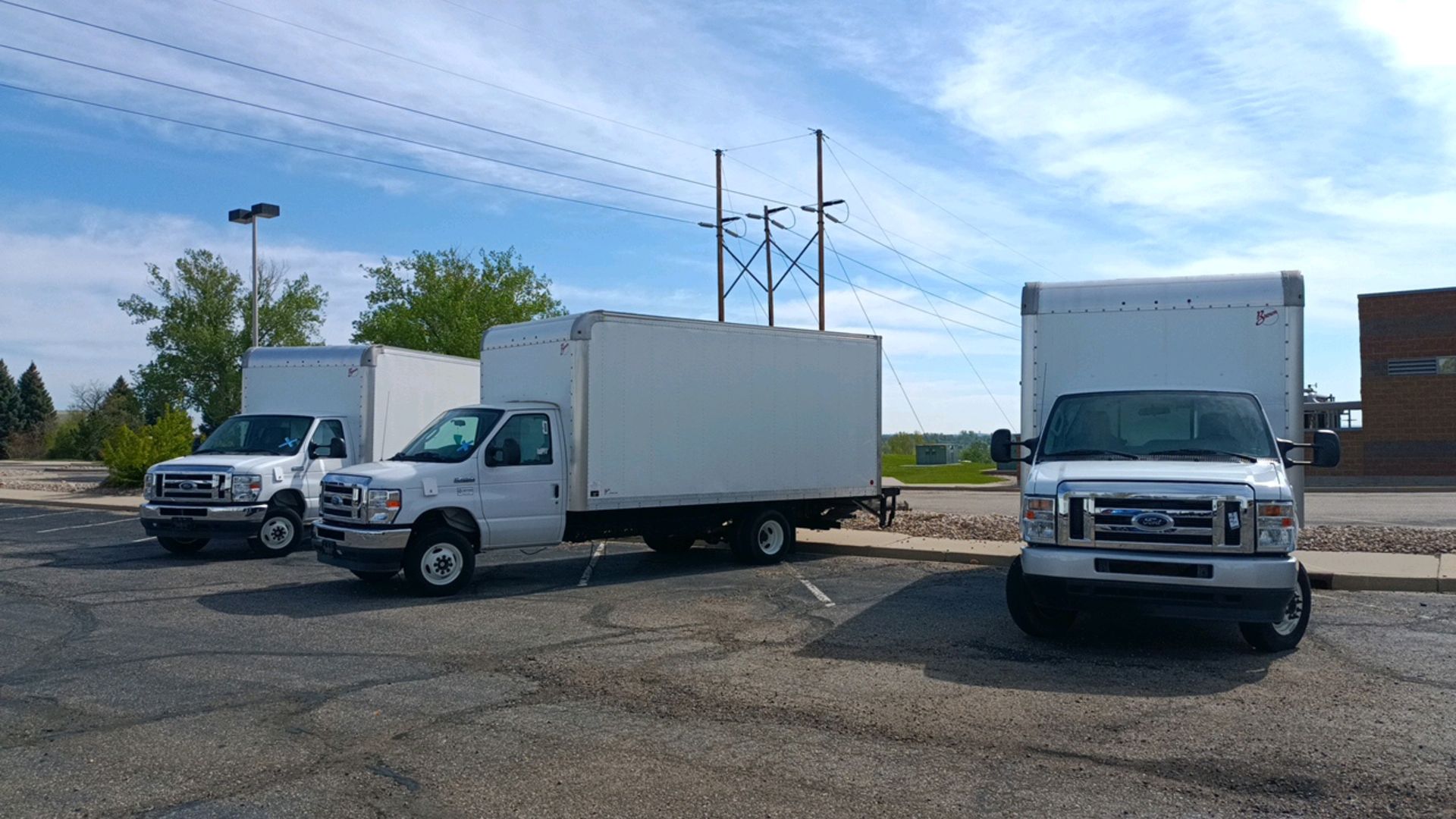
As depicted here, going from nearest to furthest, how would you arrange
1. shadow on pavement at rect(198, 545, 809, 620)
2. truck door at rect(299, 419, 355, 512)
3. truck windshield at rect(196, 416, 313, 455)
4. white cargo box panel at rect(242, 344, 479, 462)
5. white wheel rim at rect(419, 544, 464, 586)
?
shadow on pavement at rect(198, 545, 809, 620) → white wheel rim at rect(419, 544, 464, 586) → truck door at rect(299, 419, 355, 512) → truck windshield at rect(196, 416, 313, 455) → white cargo box panel at rect(242, 344, 479, 462)

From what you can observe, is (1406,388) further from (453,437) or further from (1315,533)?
(453,437)

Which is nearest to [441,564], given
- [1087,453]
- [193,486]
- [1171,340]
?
[193,486]

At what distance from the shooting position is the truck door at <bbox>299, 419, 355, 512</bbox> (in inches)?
637

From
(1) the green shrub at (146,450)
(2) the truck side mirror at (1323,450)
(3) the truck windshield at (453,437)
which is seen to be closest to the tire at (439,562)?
(3) the truck windshield at (453,437)

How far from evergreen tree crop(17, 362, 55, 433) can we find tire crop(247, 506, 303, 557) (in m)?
75.5

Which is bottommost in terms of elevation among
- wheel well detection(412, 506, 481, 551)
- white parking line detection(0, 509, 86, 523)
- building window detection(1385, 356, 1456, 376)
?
white parking line detection(0, 509, 86, 523)

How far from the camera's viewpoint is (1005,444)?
424 inches

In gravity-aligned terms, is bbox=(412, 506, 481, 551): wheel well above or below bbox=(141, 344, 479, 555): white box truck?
below

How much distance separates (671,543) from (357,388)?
5502 millimetres

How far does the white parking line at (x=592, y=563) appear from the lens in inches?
511

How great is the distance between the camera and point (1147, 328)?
446 inches

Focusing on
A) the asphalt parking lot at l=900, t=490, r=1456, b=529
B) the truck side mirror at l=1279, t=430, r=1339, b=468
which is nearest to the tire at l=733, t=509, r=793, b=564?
the truck side mirror at l=1279, t=430, r=1339, b=468

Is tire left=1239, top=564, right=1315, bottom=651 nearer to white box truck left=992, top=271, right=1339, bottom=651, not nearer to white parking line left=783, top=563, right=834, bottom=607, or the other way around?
white box truck left=992, top=271, right=1339, bottom=651

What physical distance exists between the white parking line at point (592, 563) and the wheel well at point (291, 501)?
4243mm
